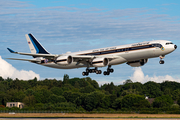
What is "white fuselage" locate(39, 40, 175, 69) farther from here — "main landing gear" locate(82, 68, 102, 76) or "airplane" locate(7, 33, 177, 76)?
"main landing gear" locate(82, 68, 102, 76)

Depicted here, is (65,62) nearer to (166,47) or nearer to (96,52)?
(96,52)

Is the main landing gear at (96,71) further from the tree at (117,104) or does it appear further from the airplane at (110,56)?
the tree at (117,104)

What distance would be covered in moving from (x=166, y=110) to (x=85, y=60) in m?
39.4

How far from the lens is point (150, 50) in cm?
6562

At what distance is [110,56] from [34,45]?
27.5 m

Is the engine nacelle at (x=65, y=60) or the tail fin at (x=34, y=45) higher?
the tail fin at (x=34, y=45)

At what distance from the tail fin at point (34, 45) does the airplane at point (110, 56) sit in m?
3.75

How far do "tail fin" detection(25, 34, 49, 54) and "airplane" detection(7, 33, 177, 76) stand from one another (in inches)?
148

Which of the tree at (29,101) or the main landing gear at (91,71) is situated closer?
the main landing gear at (91,71)

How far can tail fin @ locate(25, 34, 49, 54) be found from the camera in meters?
87.6

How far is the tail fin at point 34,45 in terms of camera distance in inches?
3447

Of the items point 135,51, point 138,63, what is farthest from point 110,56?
point 138,63

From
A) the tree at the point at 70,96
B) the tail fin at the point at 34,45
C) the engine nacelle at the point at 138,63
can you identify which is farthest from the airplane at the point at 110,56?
the tree at the point at 70,96

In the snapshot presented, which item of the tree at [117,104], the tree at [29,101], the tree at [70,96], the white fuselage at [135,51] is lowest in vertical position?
the tree at [117,104]
